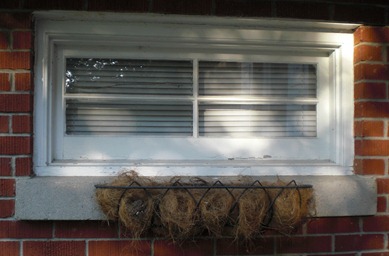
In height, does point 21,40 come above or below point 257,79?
above

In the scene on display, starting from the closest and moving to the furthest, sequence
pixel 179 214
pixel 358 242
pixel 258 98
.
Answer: pixel 179 214, pixel 358 242, pixel 258 98

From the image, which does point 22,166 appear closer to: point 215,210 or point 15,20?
point 15,20

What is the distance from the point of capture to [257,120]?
2.18m

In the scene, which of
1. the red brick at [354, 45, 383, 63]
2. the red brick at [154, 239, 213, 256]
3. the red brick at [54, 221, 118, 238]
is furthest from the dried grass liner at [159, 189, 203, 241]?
the red brick at [354, 45, 383, 63]

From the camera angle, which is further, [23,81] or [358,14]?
[358,14]

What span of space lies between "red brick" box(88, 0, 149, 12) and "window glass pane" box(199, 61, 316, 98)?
1.55 ft

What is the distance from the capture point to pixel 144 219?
5.67 ft

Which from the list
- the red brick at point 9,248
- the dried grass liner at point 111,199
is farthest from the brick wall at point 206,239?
the dried grass liner at point 111,199

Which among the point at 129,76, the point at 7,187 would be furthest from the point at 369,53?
the point at 7,187

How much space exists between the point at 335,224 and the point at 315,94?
0.78 m

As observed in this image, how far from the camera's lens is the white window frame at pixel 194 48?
→ 6.36ft

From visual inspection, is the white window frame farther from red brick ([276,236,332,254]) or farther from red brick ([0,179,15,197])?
red brick ([276,236,332,254])

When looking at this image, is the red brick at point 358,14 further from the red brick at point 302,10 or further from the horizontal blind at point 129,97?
the horizontal blind at point 129,97

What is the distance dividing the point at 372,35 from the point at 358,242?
46.6 inches
